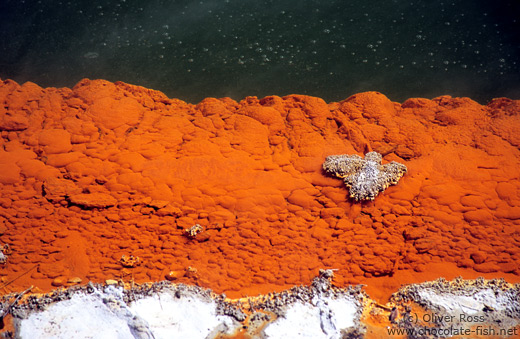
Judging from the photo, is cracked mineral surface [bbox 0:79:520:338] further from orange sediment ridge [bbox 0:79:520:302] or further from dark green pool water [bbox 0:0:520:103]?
dark green pool water [bbox 0:0:520:103]

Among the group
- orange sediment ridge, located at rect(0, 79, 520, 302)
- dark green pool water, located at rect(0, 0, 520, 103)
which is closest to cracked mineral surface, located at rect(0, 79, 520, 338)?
orange sediment ridge, located at rect(0, 79, 520, 302)

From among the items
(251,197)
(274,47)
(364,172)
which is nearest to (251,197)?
(251,197)

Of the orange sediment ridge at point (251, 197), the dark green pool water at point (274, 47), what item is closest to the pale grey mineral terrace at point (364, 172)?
the orange sediment ridge at point (251, 197)

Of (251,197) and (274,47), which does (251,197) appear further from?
(274,47)

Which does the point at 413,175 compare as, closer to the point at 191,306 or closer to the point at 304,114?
the point at 304,114

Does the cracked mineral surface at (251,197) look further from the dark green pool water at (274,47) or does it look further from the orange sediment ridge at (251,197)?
the dark green pool water at (274,47)
